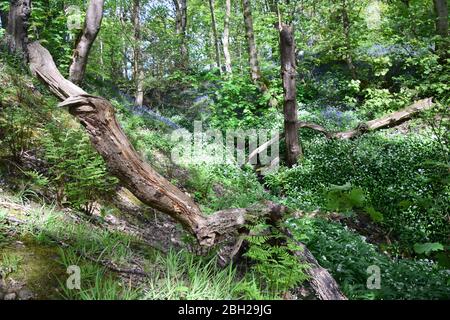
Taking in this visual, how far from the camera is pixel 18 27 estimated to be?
7414mm

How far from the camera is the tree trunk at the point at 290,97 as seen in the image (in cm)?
919

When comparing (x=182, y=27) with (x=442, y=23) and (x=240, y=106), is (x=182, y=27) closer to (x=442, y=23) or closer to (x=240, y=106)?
(x=240, y=106)

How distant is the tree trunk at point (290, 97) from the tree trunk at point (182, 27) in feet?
20.9

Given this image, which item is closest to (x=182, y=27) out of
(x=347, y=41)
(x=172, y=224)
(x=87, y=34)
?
(x=347, y=41)

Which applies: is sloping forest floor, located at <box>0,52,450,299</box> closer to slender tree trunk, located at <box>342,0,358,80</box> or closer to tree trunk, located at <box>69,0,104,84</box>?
tree trunk, located at <box>69,0,104,84</box>

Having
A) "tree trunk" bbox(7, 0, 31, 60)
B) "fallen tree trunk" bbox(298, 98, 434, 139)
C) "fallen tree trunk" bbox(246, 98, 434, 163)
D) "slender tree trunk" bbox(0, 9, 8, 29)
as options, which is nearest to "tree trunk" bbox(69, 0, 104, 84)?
"tree trunk" bbox(7, 0, 31, 60)

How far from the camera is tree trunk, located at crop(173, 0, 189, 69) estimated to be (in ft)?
48.1

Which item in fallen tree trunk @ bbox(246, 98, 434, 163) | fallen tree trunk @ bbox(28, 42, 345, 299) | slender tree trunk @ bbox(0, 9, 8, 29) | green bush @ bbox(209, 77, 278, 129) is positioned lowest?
fallen tree trunk @ bbox(28, 42, 345, 299)

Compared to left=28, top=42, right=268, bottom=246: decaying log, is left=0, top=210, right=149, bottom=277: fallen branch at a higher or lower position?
lower

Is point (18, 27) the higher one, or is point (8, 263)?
point (18, 27)

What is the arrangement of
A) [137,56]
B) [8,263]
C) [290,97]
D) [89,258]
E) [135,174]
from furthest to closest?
[137,56] → [290,97] → [135,174] → [89,258] → [8,263]

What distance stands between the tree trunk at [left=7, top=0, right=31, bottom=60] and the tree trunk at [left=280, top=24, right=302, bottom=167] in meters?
6.07

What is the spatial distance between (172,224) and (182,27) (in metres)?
14.1
